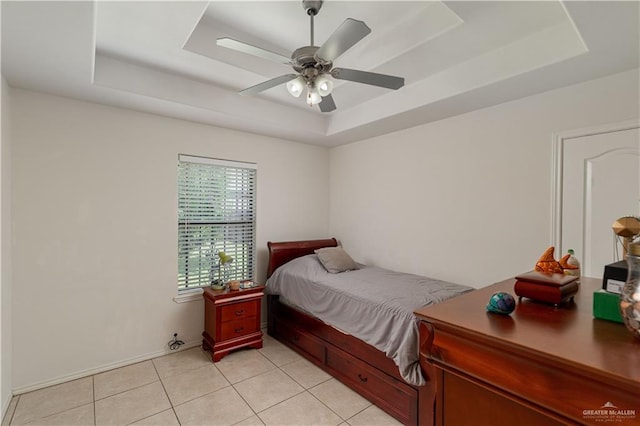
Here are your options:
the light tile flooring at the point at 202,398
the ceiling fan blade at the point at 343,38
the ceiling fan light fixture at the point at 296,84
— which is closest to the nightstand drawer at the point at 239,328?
the light tile flooring at the point at 202,398

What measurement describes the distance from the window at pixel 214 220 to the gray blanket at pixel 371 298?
55 cm

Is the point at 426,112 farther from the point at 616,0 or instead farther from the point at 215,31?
the point at 215,31

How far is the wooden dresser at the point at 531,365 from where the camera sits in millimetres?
718

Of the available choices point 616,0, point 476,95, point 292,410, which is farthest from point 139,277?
point 616,0

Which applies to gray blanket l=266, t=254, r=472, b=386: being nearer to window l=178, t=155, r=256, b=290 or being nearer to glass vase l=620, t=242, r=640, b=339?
window l=178, t=155, r=256, b=290

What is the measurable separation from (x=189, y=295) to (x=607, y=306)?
10.8 ft

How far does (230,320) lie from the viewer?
121 inches

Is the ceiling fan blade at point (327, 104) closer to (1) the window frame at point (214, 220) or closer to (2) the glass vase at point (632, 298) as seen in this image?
(1) the window frame at point (214, 220)

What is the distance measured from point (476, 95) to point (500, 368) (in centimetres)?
225

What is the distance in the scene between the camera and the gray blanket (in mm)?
2061

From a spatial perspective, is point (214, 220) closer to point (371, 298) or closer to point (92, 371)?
point (92, 371)

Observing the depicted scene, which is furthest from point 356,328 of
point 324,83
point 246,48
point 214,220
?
point 246,48

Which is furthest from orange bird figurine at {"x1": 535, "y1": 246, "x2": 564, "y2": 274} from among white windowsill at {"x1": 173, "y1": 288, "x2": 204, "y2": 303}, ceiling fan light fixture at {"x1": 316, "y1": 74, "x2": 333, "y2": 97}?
white windowsill at {"x1": 173, "y1": 288, "x2": 204, "y2": 303}

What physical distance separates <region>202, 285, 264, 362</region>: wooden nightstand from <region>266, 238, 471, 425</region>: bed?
33 cm
